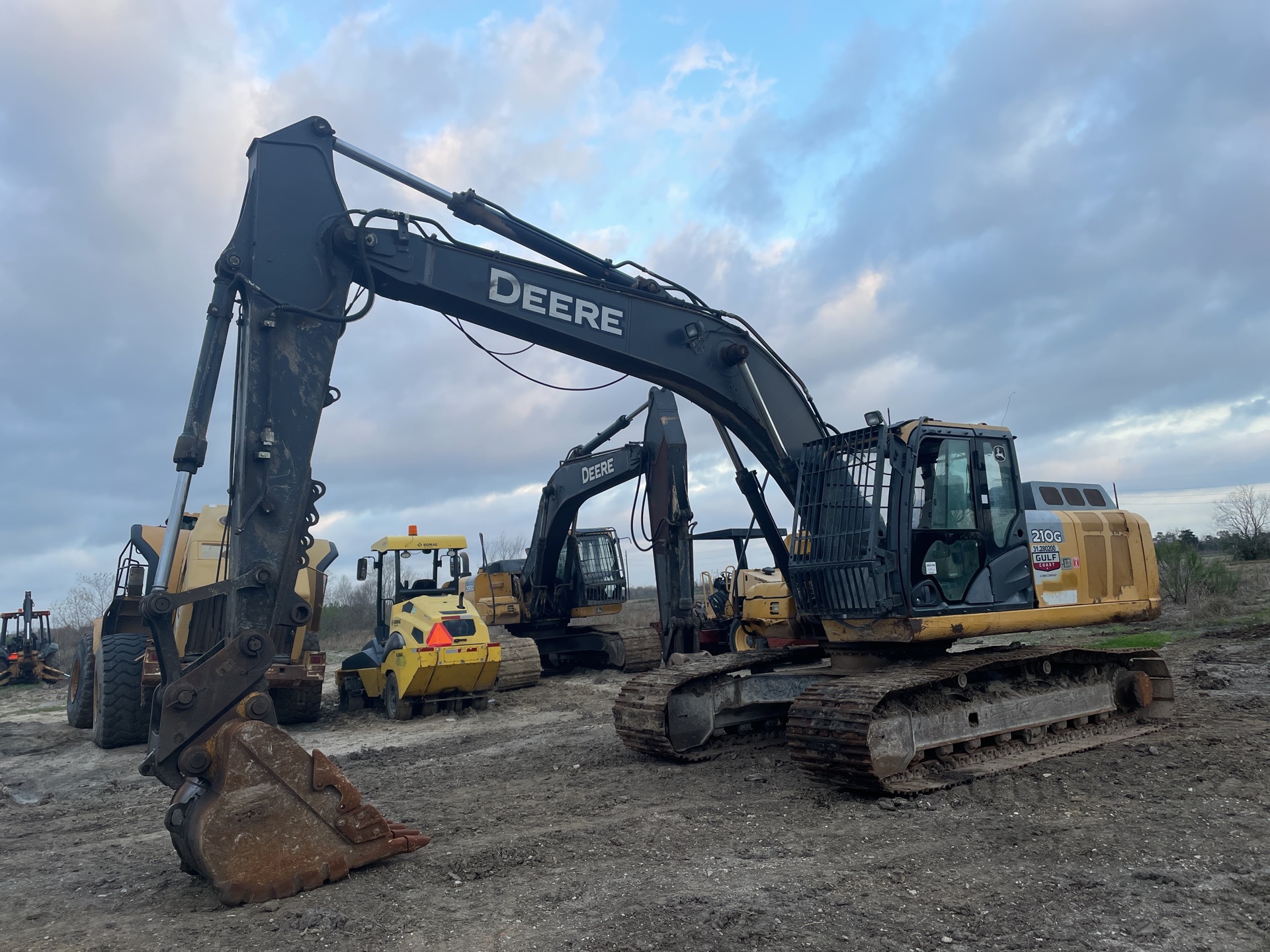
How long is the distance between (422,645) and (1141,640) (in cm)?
1218

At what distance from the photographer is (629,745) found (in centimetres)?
784

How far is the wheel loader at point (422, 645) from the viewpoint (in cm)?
1174

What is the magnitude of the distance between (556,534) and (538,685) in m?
2.57

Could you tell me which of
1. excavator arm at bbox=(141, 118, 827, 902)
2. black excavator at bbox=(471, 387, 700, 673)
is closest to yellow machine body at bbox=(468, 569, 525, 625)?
black excavator at bbox=(471, 387, 700, 673)

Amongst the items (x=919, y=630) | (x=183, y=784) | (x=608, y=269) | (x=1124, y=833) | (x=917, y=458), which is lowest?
(x=1124, y=833)

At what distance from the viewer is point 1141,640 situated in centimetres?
1547

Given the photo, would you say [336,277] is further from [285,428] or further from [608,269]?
[608,269]

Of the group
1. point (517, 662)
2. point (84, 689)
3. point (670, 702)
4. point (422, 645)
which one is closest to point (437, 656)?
point (422, 645)

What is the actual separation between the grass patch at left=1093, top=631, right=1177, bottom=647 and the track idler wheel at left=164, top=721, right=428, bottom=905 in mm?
13453

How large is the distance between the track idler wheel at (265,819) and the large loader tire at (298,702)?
688 cm

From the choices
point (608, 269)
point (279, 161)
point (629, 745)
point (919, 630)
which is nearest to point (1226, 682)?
point (919, 630)

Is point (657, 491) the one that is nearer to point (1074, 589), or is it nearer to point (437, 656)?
point (437, 656)

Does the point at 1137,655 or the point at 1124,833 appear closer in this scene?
the point at 1124,833

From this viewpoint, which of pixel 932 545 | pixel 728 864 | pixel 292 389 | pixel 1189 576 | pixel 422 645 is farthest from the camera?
pixel 1189 576
